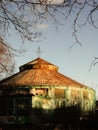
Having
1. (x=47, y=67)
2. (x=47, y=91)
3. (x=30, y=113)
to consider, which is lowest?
(x=30, y=113)

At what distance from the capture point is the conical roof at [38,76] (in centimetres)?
3212

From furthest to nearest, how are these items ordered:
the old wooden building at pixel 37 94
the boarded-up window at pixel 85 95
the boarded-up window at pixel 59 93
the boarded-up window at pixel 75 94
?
the boarded-up window at pixel 85 95 → the boarded-up window at pixel 75 94 → the boarded-up window at pixel 59 93 → the old wooden building at pixel 37 94

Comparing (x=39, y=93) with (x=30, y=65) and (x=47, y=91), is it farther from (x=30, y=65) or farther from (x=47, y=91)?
(x=30, y=65)

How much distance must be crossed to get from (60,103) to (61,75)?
198 inches

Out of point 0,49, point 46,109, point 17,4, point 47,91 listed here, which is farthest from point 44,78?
point 17,4

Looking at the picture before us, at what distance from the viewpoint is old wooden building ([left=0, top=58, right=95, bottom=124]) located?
29.6 meters

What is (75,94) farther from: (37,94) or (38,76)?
(37,94)

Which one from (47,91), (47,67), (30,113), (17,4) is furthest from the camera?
(47,67)

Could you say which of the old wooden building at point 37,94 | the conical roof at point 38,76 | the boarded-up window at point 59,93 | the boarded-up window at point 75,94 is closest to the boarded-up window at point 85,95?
the old wooden building at point 37,94

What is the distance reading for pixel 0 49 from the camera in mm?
12289

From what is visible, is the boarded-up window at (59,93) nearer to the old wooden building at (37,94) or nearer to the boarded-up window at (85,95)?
the old wooden building at (37,94)

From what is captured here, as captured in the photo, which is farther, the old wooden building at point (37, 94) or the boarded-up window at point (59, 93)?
the boarded-up window at point (59, 93)

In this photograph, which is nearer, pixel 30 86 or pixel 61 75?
pixel 30 86

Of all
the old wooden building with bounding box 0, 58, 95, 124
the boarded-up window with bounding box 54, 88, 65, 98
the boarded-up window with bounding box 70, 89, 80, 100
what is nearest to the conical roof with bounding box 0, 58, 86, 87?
the old wooden building with bounding box 0, 58, 95, 124
